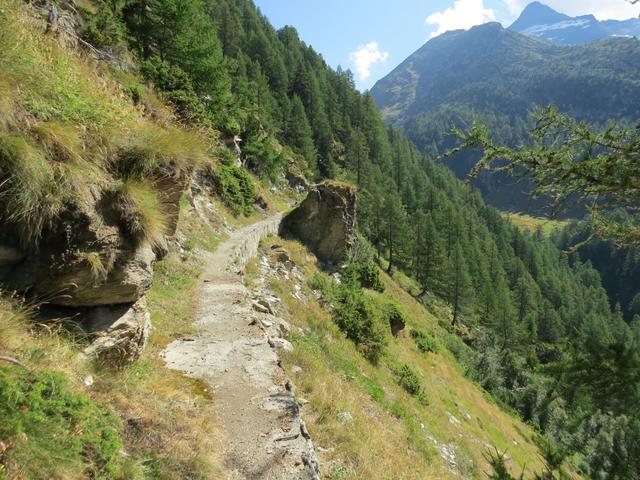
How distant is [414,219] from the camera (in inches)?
2547

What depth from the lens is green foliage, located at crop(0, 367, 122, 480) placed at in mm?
2732

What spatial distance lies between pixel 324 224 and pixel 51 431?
74.8 ft

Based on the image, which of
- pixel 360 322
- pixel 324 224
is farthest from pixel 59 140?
pixel 324 224

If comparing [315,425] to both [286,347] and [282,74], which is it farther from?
[282,74]

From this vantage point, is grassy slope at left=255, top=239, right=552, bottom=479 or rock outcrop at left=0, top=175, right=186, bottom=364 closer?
rock outcrop at left=0, top=175, right=186, bottom=364

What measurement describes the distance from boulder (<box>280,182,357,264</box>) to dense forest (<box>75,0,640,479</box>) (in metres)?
6.97

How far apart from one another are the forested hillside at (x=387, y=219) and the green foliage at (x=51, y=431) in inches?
88.8

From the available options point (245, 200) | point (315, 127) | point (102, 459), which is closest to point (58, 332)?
point (102, 459)

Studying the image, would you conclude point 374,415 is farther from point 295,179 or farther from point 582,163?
point 295,179

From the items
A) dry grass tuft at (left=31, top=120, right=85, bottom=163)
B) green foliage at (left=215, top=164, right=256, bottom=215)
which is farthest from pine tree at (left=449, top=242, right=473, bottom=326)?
dry grass tuft at (left=31, top=120, right=85, bottom=163)

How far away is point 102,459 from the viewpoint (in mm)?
3375

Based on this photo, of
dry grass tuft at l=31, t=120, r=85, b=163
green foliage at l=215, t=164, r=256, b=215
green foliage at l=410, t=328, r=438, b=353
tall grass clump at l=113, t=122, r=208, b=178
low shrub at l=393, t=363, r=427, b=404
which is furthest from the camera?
green foliage at l=410, t=328, r=438, b=353

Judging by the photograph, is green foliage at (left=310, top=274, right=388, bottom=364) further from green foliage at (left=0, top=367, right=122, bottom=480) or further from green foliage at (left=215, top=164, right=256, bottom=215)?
green foliage at (left=0, top=367, right=122, bottom=480)

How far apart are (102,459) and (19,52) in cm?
474
